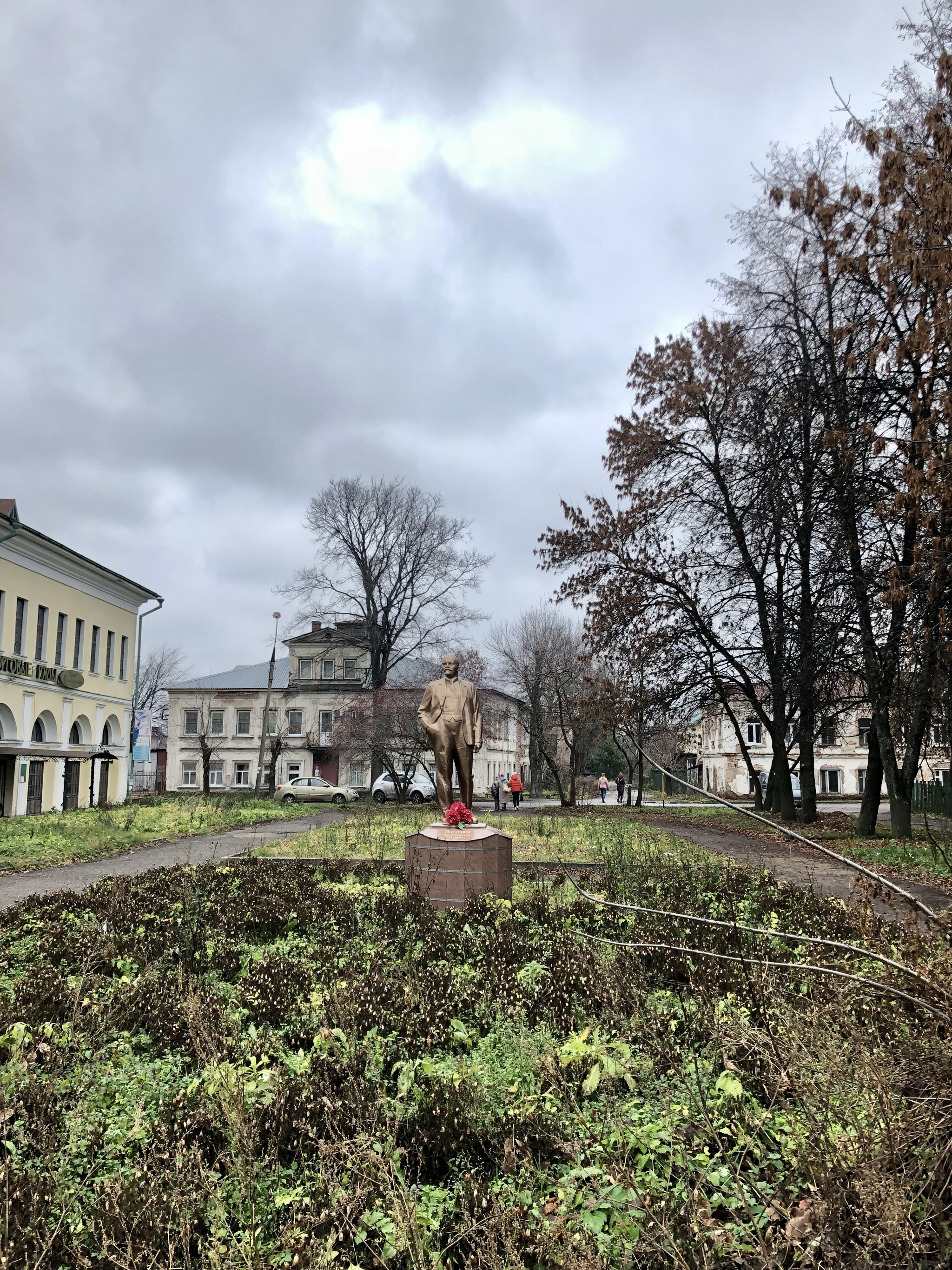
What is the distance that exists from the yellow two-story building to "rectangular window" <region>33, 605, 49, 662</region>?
33mm

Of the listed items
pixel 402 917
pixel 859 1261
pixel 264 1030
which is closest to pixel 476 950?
pixel 402 917

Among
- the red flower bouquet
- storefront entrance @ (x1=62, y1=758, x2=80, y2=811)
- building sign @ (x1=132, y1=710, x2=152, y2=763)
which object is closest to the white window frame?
storefront entrance @ (x1=62, y1=758, x2=80, y2=811)

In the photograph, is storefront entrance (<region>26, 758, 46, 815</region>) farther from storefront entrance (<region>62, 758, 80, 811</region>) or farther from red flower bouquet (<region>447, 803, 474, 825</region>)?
red flower bouquet (<region>447, 803, 474, 825</region>)

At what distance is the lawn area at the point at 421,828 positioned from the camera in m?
13.1

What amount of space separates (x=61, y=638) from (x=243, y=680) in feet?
100

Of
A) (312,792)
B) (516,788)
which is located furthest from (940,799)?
(312,792)

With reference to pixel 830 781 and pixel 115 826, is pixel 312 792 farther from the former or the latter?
pixel 830 781

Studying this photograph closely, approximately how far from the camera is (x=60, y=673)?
104ft

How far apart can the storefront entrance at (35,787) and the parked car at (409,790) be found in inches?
570

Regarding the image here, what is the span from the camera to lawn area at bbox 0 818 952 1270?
8.25ft

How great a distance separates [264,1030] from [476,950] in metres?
2.04

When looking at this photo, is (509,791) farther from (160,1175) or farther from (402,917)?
(160,1175)

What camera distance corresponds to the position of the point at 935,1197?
2342 millimetres

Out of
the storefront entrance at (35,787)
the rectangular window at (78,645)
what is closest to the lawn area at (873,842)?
the storefront entrance at (35,787)
